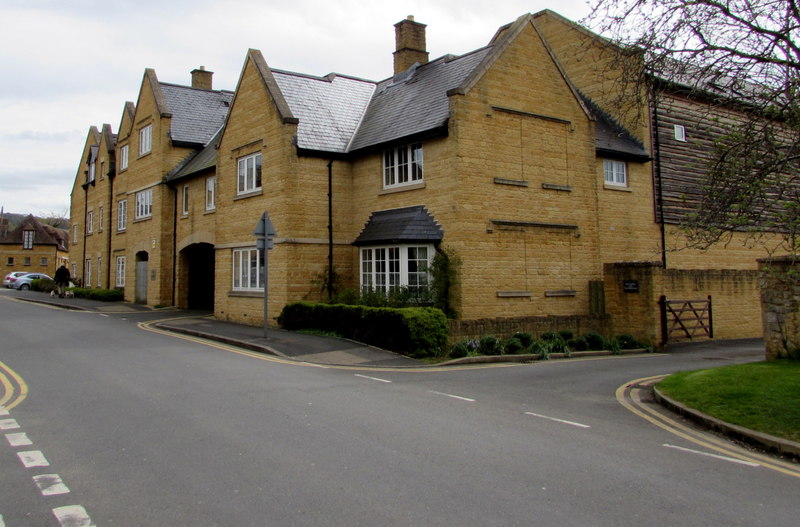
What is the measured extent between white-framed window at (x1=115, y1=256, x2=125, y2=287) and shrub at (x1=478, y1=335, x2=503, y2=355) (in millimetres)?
25392

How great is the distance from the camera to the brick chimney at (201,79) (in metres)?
36.1

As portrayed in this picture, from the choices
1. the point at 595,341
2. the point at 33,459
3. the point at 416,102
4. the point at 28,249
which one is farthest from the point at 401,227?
the point at 28,249

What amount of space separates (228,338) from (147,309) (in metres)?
13.3

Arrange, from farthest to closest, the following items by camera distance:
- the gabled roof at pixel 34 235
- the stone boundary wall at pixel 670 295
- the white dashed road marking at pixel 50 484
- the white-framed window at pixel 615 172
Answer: the gabled roof at pixel 34 235 < the white-framed window at pixel 615 172 < the stone boundary wall at pixel 670 295 < the white dashed road marking at pixel 50 484

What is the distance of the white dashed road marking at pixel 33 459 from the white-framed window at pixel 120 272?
29.9 meters

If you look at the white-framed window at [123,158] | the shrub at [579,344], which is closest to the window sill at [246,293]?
the shrub at [579,344]

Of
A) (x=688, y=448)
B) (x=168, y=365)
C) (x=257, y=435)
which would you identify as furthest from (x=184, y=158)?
(x=688, y=448)

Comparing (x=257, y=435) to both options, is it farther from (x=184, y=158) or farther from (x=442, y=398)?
(x=184, y=158)

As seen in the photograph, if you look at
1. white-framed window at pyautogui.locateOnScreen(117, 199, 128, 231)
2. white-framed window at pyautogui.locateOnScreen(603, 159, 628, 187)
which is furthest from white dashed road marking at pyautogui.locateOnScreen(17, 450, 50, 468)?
white-framed window at pyautogui.locateOnScreen(117, 199, 128, 231)

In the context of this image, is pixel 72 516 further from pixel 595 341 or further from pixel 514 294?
pixel 595 341

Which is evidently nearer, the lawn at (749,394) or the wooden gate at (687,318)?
the lawn at (749,394)

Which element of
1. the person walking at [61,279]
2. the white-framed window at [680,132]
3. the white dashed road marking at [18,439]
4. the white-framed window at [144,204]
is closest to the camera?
the white dashed road marking at [18,439]

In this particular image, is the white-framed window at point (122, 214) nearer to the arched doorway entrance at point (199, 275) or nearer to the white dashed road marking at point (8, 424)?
the arched doorway entrance at point (199, 275)

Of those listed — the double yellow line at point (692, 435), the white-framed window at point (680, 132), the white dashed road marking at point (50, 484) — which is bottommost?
the double yellow line at point (692, 435)
